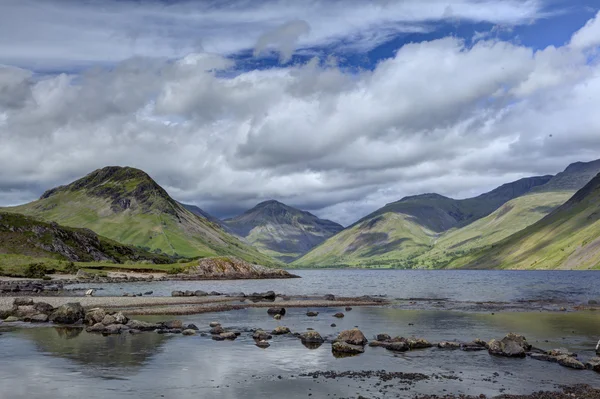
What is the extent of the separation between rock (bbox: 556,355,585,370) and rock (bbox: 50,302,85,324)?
67.6 meters

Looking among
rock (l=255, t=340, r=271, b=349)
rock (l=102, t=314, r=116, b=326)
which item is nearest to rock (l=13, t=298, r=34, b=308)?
rock (l=102, t=314, r=116, b=326)

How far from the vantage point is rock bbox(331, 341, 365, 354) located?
55.2 metres

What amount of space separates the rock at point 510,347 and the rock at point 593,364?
21.8ft

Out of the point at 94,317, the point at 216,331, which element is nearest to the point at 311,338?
the point at 216,331

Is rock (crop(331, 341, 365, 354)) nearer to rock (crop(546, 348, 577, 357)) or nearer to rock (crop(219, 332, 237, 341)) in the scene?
rock (crop(219, 332, 237, 341))

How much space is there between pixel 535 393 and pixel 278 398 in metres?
19.5

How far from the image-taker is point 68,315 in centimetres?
7794

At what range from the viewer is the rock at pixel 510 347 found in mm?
52781

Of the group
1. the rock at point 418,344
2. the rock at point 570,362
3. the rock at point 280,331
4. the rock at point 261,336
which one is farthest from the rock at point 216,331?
the rock at point 570,362

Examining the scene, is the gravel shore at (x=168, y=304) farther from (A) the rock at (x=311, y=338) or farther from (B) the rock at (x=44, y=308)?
(A) the rock at (x=311, y=338)

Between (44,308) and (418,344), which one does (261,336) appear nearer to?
(418,344)

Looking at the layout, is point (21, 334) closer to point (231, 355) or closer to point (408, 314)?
point (231, 355)

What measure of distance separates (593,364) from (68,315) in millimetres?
71018

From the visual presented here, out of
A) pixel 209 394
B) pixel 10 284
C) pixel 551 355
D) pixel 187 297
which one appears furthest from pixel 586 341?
pixel 10 284
